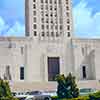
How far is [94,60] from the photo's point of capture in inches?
3019

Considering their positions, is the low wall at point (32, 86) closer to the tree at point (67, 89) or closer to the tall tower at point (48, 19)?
the tall tower at point (48, 19)

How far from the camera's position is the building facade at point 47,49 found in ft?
242

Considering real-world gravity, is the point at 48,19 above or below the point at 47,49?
above

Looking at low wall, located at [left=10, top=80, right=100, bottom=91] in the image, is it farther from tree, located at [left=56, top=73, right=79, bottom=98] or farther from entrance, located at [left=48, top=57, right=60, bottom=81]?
tree, located at [left=56, top=73, right=79, bottom=98]

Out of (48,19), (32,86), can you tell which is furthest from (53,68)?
(48,19)

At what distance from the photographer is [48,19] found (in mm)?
77188

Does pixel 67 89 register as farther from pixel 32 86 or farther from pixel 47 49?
pixel 47 49

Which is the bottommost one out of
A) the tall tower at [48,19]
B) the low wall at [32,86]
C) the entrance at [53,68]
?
the low wall at [32,86]

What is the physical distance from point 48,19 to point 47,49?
6.77 metres

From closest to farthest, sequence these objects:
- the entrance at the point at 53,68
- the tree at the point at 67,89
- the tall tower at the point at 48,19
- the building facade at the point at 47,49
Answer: the tree at the point at 67,89
the building facade at the point at 47,49
the tall tower at the point at 48,19
the entrance at the point at 53,68

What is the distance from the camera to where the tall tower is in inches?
3000

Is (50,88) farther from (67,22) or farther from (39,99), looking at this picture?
(39,99)

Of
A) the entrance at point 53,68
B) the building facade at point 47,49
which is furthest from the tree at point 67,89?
the entrance at point 53,68

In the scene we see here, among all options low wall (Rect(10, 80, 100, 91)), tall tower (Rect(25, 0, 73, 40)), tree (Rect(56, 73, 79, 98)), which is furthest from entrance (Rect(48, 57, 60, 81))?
Answer: tree (Rect(56, 73, 79, 98))
